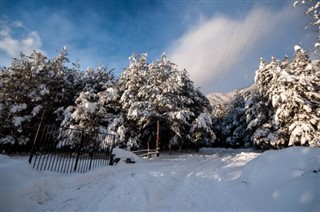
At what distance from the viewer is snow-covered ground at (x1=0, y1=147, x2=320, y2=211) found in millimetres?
4871

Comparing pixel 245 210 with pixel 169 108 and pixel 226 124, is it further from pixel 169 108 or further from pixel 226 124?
pixel 226 124

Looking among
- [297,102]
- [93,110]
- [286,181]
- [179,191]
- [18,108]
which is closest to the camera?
[286,181]

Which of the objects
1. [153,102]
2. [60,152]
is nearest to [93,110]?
[153,102]

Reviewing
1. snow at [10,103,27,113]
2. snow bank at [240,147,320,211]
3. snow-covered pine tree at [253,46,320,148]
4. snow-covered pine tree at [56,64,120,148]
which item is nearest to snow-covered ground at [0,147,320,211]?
snow bank at [240,147,320,211]

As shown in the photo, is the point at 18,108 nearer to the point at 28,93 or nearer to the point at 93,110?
the point at 28,93

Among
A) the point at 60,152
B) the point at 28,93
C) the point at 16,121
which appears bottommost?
the point at 60,152

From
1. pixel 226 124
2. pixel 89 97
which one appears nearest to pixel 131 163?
pixel 89 97

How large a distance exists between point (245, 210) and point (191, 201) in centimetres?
136

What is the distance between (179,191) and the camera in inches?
252

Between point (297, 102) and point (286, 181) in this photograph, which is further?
point (297, 102)

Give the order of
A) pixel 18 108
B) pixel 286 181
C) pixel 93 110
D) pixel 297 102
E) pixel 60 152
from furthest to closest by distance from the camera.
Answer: pixel 18 108 < pixel 93 110 < pixel 297 102 < pixel 60 152 < pixel 286 181

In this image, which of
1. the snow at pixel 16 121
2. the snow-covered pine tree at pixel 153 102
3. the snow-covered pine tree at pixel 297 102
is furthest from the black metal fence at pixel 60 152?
the snow-covered pine tree at pixel 297 102

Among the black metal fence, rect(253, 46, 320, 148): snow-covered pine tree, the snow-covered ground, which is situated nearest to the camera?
the snow-covered ground

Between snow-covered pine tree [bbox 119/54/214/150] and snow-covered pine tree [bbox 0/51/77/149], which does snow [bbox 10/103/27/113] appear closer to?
snow-covered pine tree [bbox 0/51/77/149]
